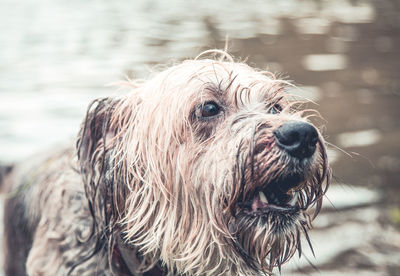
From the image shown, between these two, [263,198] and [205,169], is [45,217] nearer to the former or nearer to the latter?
[205,169]

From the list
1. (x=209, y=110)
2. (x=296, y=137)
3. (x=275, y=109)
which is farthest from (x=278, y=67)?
(x=296, y=137)

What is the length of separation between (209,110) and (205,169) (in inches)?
13.1

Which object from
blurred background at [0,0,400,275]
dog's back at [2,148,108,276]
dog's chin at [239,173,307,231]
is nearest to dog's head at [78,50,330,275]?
dog's chin at [239,173,307,231]

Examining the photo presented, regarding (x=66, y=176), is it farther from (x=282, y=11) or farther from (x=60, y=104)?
(x=282, y=11)

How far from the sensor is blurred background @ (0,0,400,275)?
18.3 ft

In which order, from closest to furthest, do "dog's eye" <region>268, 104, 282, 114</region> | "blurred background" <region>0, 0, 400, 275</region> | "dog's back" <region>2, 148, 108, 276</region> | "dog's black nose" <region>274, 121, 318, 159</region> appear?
"dog's black nose" <region>274, 121, 318, 159</region>, "dog's eye" <region>268, 104, 282, 114</region>, "dog's back" <region>2, 148, 108, 276</region>, "blurred background" <region>0, 0, 400, 275</region>

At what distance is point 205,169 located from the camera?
2982 millimetres

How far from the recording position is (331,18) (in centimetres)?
1549

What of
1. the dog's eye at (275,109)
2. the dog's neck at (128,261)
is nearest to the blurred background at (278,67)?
the dog's eye at (275,109)

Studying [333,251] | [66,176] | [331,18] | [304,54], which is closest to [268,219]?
[66,176]

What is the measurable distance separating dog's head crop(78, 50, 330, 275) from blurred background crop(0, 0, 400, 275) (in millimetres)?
1023

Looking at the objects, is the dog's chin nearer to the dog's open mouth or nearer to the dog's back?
the dog's open mouth

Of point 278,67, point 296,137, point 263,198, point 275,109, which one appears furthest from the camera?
point 278,67

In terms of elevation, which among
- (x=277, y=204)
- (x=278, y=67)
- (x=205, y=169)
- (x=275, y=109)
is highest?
(x=275, y=109)
